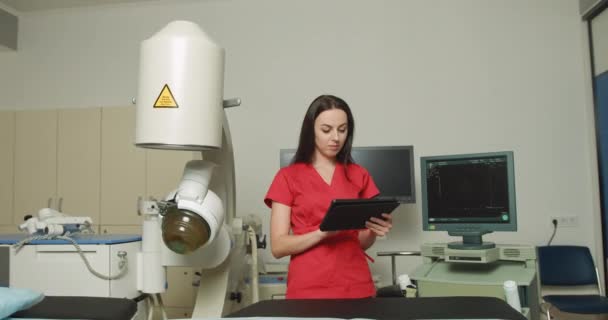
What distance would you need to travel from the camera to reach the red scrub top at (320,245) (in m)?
1.40

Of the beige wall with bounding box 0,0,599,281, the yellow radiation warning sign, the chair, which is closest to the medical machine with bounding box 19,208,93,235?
the yellow radiation warning sign

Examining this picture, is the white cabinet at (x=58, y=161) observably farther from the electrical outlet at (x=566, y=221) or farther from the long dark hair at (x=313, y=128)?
Answer: the electrical outlet at (x=566, y=221)

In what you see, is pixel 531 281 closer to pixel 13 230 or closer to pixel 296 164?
pixel 296 164

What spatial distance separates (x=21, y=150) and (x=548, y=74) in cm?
363

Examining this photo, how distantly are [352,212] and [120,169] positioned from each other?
2387mm

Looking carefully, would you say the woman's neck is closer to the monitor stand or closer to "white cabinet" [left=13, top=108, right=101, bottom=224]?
the monitor stand

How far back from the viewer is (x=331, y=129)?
4.82 feet

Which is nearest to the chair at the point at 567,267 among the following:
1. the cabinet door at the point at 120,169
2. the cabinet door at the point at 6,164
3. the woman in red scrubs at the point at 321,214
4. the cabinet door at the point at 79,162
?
the woman in red scrubs at the point at 321,214

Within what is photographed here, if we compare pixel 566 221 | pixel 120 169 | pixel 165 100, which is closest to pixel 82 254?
pixel 165 100

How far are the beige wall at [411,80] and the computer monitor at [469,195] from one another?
0.89 m

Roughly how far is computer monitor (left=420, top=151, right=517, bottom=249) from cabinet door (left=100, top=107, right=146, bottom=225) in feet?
6.17

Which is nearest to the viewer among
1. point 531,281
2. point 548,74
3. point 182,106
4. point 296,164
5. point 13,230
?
point 182,106

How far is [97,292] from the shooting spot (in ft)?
5.12

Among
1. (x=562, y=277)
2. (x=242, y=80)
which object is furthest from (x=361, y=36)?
(x=562, y=277)
